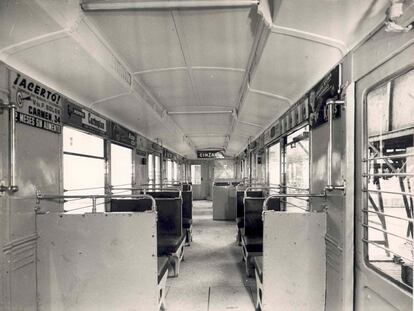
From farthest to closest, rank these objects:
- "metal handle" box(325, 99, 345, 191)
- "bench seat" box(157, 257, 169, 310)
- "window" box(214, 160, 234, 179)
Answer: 1. "window" box(214, 160, 234, 179)
2. "bench seat" box(157, 257, 169, 310)
3. "metal handle" box(325, 99, 345, 191)

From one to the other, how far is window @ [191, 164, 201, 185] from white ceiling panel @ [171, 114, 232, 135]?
8461mm

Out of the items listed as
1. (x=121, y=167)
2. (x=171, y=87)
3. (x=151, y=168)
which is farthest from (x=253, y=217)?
(x=151, y=168)

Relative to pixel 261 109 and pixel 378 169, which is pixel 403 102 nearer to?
pixel 378 169

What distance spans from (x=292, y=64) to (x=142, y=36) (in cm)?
130

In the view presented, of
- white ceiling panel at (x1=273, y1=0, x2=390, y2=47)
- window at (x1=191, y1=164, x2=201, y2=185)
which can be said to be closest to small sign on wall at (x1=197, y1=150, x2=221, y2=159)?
window at (x1=191, y1=164, x2=201, y2=185)

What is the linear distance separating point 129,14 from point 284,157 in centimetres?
382

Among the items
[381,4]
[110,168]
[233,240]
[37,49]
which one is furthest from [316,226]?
[233,240]

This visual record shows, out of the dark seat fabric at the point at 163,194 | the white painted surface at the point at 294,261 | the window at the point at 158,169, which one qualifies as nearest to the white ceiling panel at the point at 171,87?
the dark seat fabric at the point at 163,194

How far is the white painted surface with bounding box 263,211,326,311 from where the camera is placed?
9.12 feet

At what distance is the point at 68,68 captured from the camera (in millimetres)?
2762

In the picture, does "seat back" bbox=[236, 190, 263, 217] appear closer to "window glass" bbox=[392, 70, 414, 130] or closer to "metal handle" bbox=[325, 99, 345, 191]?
"metal handle" bbox=[325, 99, 345, 191]

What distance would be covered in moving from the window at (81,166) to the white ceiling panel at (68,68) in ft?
1.78

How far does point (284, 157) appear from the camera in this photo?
5.45 m

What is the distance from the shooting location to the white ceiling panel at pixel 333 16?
1738mm
